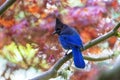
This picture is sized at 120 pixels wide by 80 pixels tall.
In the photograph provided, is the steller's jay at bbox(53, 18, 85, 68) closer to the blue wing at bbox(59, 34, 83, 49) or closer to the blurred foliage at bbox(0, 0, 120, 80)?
the blue wing at bbox(59, 34, 83, 49)

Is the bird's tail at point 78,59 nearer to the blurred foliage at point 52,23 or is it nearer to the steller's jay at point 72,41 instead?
the steller's jay at point 72,41

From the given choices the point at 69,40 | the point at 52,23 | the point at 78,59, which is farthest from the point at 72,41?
the point at 52,23

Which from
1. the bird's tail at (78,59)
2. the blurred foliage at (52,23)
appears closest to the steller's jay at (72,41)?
the bird's tail at (78,59)

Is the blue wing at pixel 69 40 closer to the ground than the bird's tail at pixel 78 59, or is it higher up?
higher up

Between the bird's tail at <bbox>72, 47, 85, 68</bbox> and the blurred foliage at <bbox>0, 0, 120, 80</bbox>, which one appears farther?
the blurred foliage at <bbox>0, 0, 120, 80</bbox>

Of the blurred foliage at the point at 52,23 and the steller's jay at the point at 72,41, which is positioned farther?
the blurred foliage at the point at 52,23

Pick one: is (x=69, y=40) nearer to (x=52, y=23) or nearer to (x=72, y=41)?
(x=72, y=41)

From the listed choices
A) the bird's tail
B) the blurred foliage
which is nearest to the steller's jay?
the bird's tail
